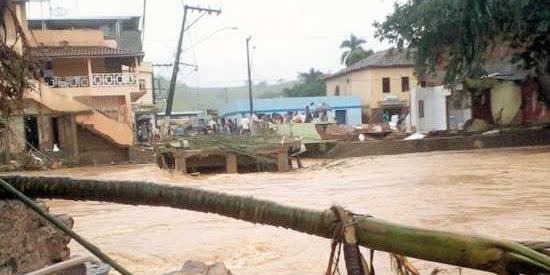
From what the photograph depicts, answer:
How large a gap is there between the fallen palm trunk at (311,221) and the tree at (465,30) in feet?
61.0

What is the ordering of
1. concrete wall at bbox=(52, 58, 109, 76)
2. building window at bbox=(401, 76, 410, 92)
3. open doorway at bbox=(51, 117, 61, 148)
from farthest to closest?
building window at bbox=(401, 76, 410, 92) → concrete wall at bbox=(52, 58, 109, 76) → open doorway at bbox=(51, 117, 61, 148)

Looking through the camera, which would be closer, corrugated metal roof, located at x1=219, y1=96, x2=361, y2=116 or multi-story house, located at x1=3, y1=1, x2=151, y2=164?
multi-story house, located at x1=3, y1=1, x2=151, y2=164

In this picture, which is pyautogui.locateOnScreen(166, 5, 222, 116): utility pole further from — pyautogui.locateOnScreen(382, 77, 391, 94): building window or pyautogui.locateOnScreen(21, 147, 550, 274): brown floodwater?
pyautogui.locateOnScreen(382, 77, 391, 94): building window

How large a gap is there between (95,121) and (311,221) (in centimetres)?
2811

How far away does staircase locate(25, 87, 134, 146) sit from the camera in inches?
1085

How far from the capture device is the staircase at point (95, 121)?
27547 millimetres

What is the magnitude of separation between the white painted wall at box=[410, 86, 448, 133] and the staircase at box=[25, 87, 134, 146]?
1530cm

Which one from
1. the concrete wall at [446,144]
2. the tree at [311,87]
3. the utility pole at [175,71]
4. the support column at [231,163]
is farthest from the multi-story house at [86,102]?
the tree at [311,87]

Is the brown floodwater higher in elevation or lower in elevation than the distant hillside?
lower

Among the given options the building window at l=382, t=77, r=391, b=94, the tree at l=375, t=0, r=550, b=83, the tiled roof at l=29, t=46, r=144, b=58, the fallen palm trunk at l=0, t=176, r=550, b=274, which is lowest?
the fallen palm trunk at l=0, t=176, r=550, b=274

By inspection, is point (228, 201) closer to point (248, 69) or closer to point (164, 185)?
point (164, 185)

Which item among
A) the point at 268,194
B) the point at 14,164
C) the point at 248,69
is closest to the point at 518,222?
the point at 268,194

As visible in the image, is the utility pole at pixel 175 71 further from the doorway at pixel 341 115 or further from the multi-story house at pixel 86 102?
the doorway at pixel 341 115

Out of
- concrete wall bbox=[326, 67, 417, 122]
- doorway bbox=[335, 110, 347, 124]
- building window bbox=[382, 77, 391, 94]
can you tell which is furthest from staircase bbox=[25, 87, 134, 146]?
Answer: building window bbox=[382, 77, 391, 94]
